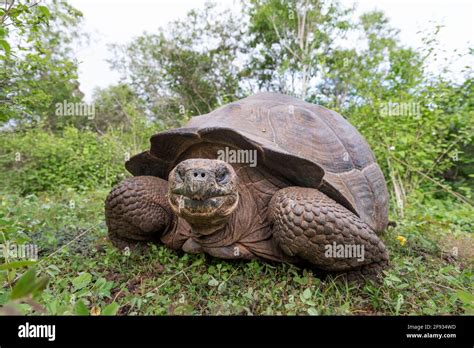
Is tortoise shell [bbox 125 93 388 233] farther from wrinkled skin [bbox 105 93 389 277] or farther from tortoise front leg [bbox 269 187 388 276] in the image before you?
tortoise front leg [bbox 269 187 388 276]

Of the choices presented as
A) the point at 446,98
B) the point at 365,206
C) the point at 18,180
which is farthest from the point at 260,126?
the point at 18,180

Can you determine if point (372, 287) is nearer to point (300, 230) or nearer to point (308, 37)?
point (300, 230)

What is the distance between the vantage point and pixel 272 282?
1.89 m

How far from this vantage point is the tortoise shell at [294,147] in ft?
6.81

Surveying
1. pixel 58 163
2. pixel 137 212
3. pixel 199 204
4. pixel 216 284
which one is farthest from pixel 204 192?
pixel 58 163

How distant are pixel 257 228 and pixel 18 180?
20.4ft

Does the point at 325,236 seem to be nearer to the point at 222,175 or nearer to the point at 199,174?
the point at 222,175

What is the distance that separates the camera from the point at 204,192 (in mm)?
1780

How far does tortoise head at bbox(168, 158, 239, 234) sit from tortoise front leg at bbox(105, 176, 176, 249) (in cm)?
43

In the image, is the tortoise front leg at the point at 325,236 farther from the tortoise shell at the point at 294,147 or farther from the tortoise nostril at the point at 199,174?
the tortoise nostril at the point at 199,174

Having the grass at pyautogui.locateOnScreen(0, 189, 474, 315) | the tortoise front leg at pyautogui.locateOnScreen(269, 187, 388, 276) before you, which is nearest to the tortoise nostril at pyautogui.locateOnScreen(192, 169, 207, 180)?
the tortoise front leg at pyautogui.locateOnScreen(269, 187, 388, 276)

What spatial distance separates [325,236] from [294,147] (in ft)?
2.24

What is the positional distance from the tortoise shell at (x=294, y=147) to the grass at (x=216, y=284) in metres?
0.50

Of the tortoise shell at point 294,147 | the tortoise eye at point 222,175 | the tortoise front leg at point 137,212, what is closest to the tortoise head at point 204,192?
the tortoise eye at point 222,175
